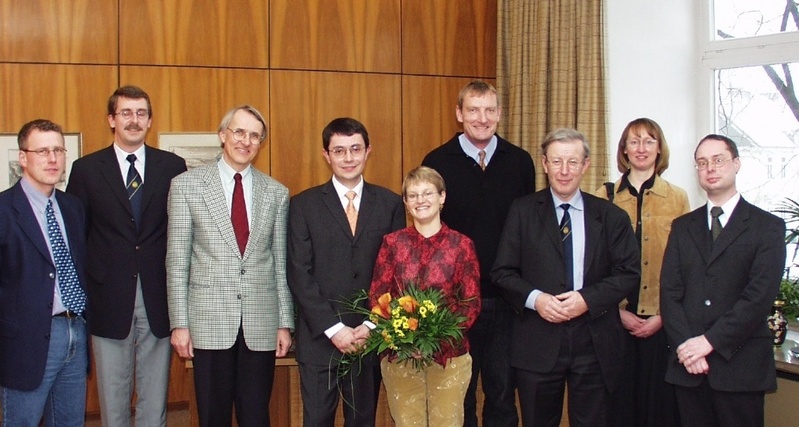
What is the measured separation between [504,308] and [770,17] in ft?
9.56

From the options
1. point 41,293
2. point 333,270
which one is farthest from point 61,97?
point 333,270

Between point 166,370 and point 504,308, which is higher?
point 504,308

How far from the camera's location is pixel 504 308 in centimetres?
377

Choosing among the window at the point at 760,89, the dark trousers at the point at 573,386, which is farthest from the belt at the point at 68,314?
the window at the point at 760,89

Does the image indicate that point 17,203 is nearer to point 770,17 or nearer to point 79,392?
point 79,392

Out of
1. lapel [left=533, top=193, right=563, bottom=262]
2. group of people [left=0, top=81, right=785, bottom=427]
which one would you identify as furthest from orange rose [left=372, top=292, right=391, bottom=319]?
lapel [left=533, top=193, right=563, bottom=262]

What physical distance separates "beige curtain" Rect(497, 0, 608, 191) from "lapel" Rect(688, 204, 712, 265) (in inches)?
72.9

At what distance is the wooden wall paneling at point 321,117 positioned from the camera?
5793mm

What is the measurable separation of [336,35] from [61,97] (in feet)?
6.88

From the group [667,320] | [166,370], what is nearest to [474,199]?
[667,320]

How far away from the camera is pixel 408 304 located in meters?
3.09

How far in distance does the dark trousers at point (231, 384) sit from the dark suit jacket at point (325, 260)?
0.22 metres

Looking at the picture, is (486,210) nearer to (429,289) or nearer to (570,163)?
(570,163)

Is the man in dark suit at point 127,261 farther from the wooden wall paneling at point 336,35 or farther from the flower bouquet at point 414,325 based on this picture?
the wooden wall paneling at point 336,35
